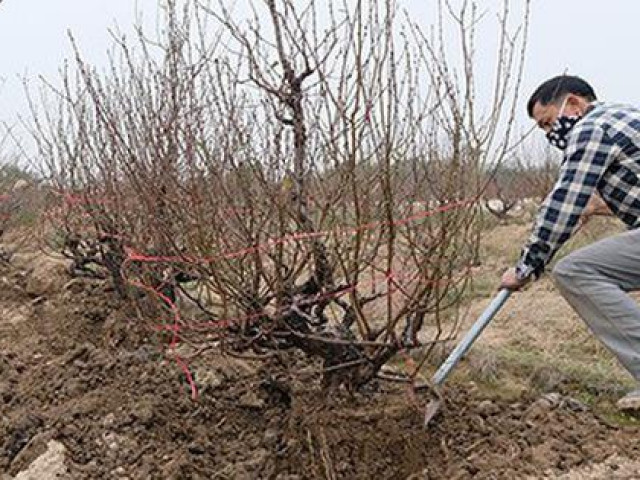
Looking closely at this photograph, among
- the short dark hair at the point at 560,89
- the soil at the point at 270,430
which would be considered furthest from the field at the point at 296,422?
the short dark hair at the point at 560,89

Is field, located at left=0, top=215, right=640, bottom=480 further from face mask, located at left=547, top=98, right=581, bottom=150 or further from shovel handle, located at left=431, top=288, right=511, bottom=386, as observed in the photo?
face mask, located at left=547, top=98, right=581, bottom=150

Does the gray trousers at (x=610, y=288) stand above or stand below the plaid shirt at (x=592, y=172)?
below

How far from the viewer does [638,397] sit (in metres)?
3.66

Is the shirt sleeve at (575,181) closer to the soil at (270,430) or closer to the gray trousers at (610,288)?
the gray trousers at (610,288)

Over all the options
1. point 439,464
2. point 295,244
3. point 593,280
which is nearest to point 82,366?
point 295,244

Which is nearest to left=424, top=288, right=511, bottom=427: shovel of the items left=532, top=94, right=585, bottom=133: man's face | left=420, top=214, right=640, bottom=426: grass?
left=420, top=214, right=640, bottom=426: grass

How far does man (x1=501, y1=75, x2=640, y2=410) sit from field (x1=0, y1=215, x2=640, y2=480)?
609mm

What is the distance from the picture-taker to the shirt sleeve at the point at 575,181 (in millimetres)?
2910

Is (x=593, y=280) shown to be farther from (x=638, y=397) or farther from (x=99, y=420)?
(x=99, y=420)

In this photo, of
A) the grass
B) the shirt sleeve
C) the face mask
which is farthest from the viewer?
the grass

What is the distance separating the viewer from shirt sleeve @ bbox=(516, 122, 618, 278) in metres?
2.91

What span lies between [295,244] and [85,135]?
3361 mm

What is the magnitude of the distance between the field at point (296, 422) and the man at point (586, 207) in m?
0.61

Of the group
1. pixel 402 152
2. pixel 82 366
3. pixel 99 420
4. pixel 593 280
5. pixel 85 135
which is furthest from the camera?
pixel 85 135
